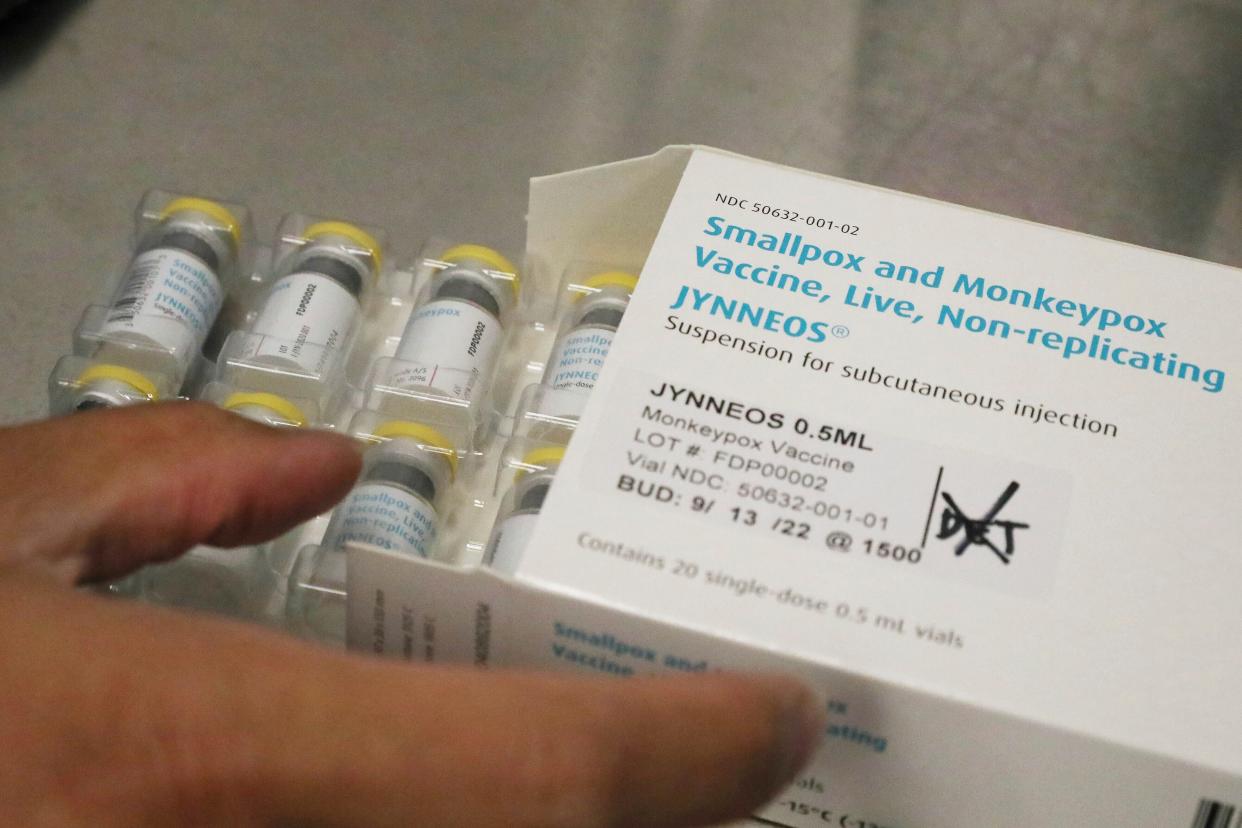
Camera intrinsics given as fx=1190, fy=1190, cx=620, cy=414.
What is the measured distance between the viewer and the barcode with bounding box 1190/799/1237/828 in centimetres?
52

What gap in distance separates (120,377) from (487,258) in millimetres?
242

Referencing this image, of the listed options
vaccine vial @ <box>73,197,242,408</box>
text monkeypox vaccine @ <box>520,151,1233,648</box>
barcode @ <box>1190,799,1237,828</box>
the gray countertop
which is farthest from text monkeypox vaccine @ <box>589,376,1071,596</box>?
the gray countertop

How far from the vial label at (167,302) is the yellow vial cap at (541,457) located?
0.26 metres

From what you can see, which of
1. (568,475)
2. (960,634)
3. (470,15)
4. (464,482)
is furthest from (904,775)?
(470,15)

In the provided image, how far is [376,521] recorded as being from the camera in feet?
2.15

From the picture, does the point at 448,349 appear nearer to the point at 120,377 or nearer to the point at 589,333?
the point at 589,333

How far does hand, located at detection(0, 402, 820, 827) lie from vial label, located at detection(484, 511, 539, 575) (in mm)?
161

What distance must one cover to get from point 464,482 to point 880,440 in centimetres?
28

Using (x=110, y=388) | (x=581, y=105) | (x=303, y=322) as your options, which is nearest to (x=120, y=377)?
(x=110, y=388)

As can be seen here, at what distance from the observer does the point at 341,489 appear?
578mm

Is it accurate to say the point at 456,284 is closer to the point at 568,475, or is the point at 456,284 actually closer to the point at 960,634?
the point at 568,475

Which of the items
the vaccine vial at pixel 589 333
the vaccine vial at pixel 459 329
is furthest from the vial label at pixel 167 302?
the vaccine vial at pixel 589 333

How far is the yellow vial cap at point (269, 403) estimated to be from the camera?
2.35 ft

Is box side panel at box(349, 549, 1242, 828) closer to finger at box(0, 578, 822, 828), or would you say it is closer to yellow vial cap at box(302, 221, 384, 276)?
finger at box(0, 578, 822, 828)
